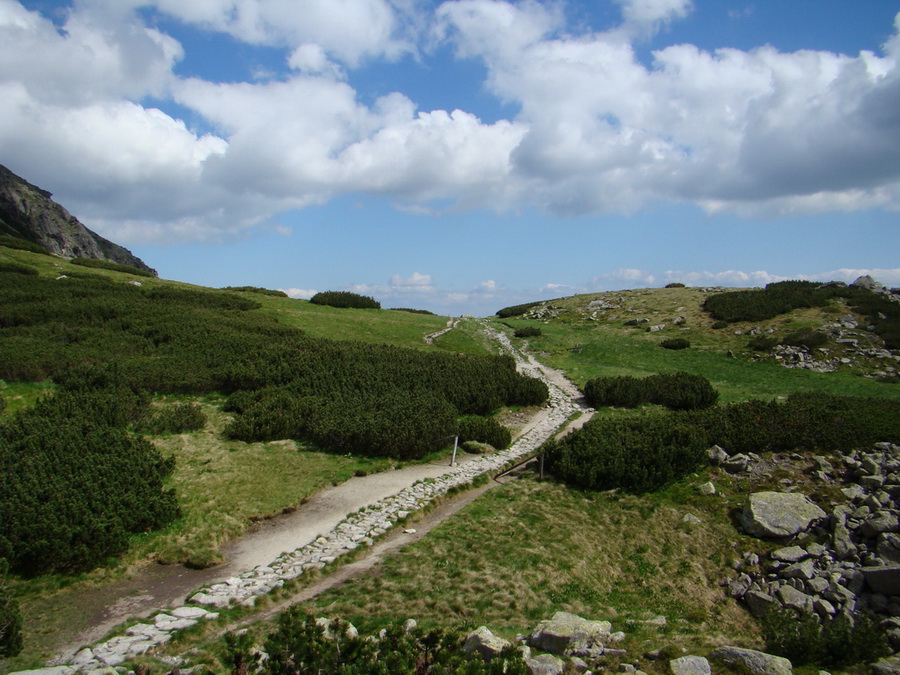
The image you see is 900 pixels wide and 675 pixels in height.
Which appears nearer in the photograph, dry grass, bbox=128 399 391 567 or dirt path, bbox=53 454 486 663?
dirt path, bbox=53 454 486 663

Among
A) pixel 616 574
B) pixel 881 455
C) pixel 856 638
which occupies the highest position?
pixel 881 455

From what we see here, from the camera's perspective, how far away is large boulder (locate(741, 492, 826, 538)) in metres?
12.0

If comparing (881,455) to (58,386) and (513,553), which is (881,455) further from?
(58,386)

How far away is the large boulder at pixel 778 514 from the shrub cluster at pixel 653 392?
1184 cm

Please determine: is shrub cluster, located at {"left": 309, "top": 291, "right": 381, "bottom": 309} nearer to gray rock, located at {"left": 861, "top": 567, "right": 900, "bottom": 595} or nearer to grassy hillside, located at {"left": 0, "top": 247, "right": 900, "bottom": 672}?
grassy hillside, located at {"left": 0, "top": 247, "right": 900, "bottom": 672}

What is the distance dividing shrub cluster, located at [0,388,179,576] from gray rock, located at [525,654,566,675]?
9274mm

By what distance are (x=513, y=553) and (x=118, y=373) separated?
1822cm

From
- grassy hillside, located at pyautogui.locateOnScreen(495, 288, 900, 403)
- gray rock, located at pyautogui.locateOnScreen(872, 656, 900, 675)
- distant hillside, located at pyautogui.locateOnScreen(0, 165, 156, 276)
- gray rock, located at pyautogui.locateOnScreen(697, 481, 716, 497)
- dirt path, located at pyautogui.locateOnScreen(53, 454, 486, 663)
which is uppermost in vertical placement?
distant hillside, located at pyautogui.locateOnScreen(0, 165, 156, 276)

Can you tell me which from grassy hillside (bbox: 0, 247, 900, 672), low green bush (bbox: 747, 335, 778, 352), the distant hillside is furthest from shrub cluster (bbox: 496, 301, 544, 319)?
the distant hillside

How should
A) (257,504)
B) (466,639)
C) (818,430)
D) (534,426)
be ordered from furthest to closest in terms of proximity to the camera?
(534,426)
(818,430)
(257,504)
(466,639)

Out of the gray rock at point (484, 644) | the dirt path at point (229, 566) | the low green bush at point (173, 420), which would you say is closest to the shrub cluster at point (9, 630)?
the dirt path at point (229, 566)

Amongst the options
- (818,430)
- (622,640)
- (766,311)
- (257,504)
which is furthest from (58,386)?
(766,311)

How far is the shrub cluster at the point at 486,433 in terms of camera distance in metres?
20.0

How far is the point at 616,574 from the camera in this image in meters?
11.3
